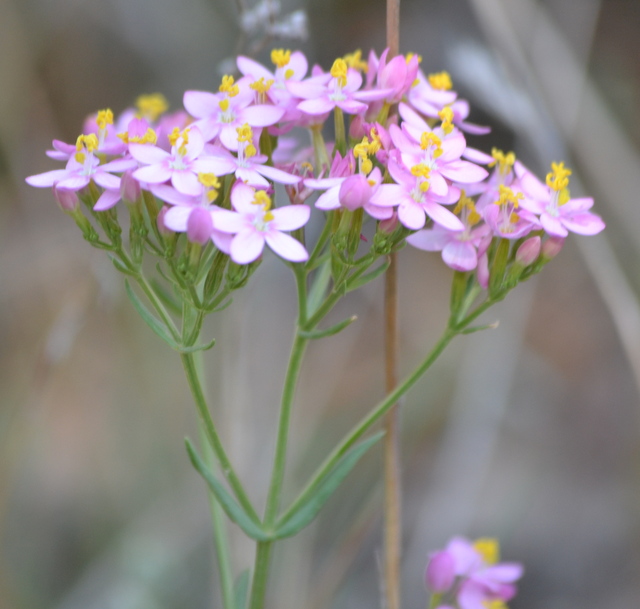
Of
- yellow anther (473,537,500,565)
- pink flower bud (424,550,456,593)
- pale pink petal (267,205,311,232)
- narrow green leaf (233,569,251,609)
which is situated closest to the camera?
pale pink petal (267,205,311,232)

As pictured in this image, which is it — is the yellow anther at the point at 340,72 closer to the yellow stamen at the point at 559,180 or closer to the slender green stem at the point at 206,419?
the yellow stamen at the point at 559,180

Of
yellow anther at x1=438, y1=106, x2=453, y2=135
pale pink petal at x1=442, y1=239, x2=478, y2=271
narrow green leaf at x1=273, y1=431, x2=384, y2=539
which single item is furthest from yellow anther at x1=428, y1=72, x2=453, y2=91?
narrow green leaf at x1=273, y1=431, x2=384, y2=539

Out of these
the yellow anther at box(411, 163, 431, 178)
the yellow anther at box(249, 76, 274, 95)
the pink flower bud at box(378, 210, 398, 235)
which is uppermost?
the yellow anther at box(249, 76, 274, 95)

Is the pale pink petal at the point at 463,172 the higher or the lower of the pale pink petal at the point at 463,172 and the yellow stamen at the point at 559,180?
the higher

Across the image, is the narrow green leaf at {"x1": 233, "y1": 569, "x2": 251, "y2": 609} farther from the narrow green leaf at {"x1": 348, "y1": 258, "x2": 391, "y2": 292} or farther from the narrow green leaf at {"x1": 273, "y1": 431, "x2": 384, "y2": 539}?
the narrow green leaf at {"x1": 348, "y1": 258, "x2": 391, "y2": 292}

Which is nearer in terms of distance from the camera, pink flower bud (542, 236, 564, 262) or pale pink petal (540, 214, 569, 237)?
pale pink petal (540, 214, 569, 237)

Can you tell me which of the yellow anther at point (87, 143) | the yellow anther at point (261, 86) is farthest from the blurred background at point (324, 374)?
the yellow anther at point (261, 86)

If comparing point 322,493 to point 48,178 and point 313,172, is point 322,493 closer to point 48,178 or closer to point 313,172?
point 313,172

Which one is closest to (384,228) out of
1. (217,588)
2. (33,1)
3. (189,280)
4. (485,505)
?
(189,280)
